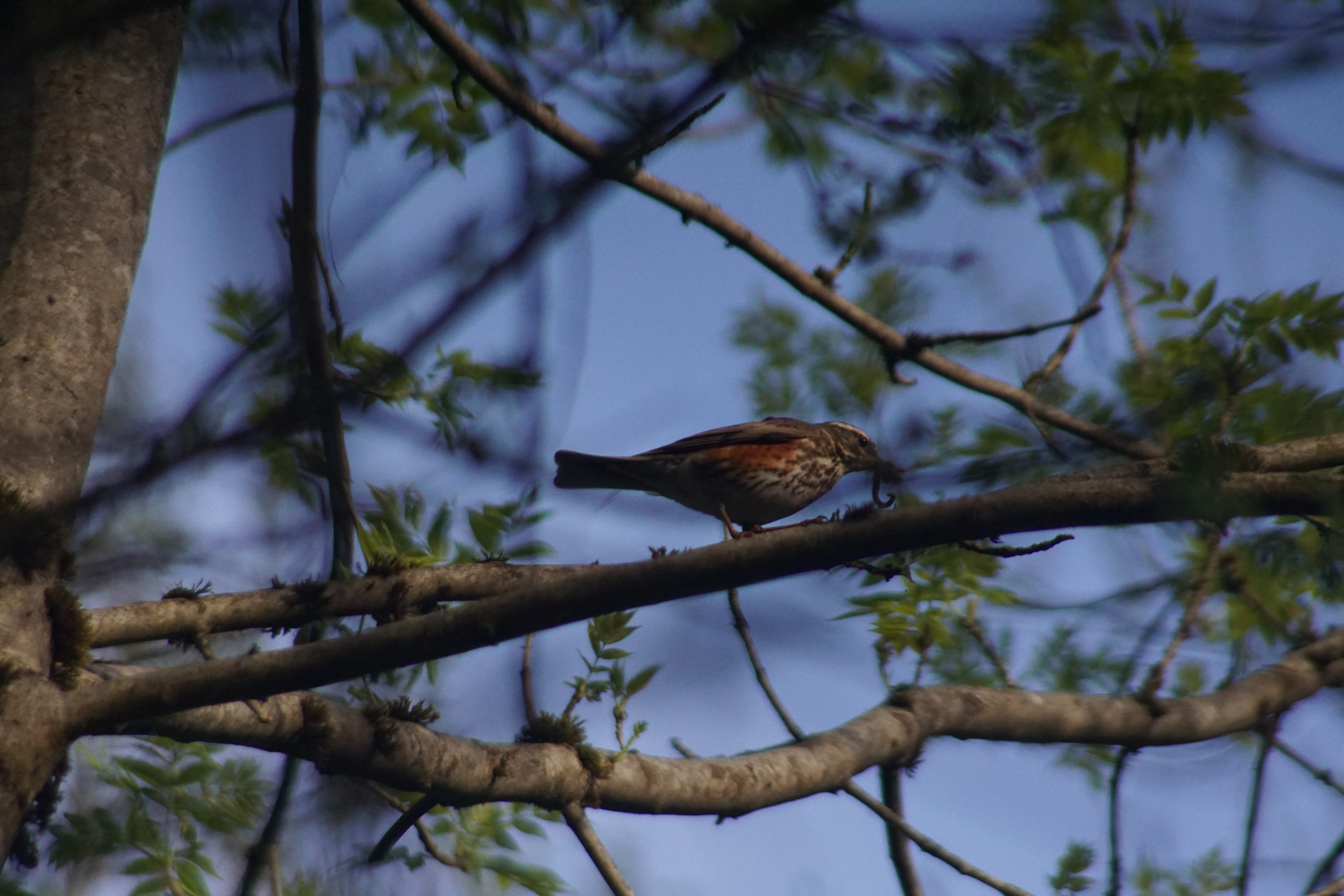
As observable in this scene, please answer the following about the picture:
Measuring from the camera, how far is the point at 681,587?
8.57 ft

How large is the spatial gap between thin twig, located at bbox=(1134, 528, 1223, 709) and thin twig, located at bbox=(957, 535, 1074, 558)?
6.10 feet

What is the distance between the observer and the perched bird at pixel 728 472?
6.04 m

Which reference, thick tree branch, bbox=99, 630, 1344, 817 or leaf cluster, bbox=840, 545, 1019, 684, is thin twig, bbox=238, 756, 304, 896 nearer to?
thick tree branch, bbox=99, 630, 1344, 817

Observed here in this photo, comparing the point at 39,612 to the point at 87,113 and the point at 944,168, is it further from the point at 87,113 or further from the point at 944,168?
the point at 944,168

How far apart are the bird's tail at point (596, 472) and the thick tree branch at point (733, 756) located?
2.22m

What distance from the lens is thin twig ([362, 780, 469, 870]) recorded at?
2895mm

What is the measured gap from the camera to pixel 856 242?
504cm

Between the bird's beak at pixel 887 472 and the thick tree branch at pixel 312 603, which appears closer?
the bird's beak at pixel 887 472

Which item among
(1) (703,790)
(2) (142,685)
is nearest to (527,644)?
(1) (703,790)

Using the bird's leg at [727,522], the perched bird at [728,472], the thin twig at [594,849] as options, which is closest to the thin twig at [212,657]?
the thin twig at [594,849]

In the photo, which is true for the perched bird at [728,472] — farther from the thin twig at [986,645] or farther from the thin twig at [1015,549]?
the thin twig at [1015,549]

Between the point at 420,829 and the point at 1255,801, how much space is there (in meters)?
3.52

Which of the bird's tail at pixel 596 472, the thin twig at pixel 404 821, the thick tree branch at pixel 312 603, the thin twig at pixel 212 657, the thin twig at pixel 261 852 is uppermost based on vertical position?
the bird's tail at pixel 596 472

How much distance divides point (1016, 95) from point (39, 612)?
3571mm
